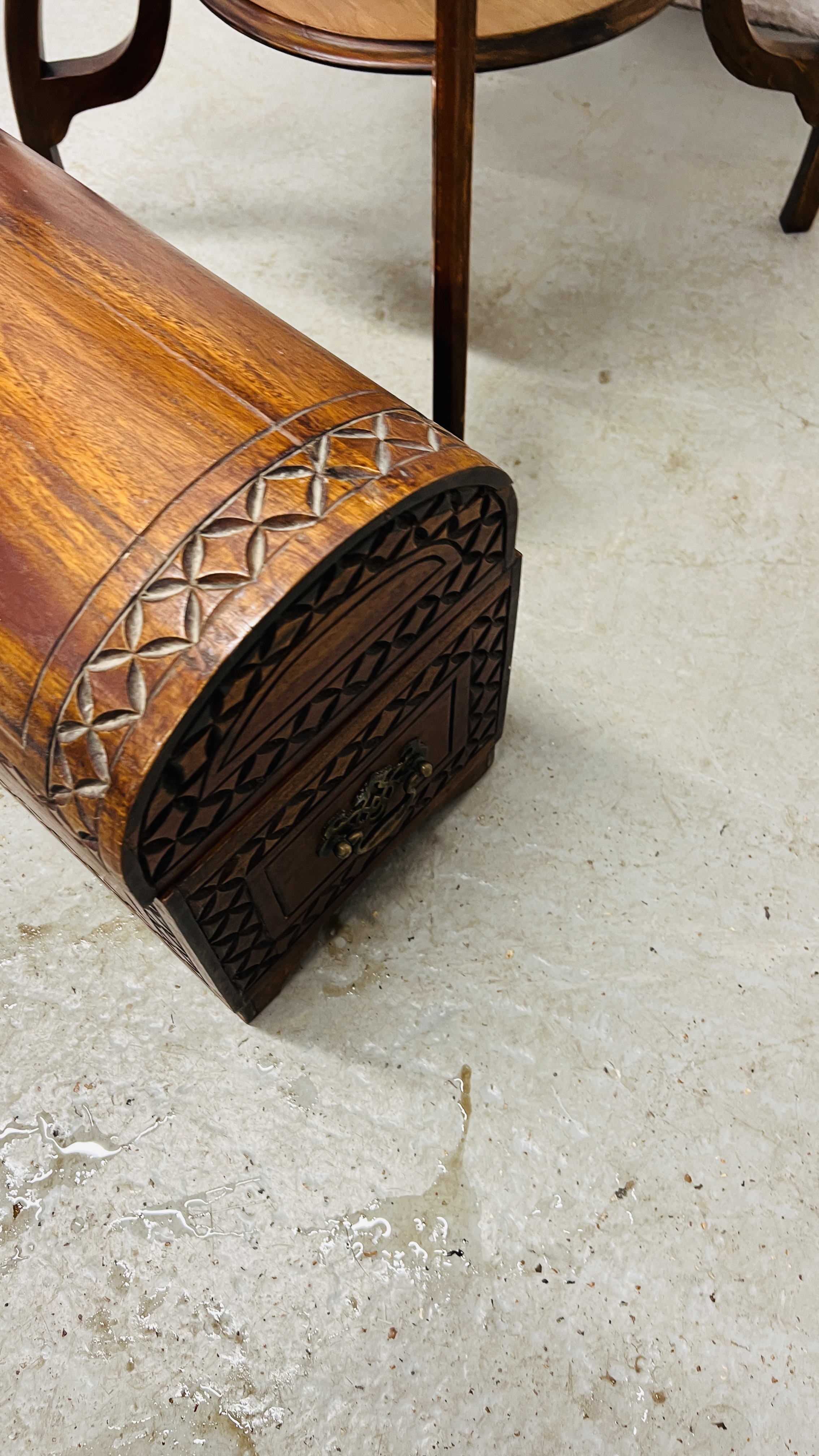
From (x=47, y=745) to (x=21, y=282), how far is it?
50 centimetres

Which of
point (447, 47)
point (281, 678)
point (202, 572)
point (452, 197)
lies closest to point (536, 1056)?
point (281, 678)

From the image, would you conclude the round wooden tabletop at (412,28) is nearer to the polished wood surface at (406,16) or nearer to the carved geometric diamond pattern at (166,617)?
the polished wood surface at (406,16)

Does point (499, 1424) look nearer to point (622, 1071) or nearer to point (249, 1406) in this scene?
point (249, 1406)

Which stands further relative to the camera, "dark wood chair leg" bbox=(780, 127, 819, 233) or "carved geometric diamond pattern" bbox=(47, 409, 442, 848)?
"dark wood chair leg" bbox=(780, 127, 819, 233)

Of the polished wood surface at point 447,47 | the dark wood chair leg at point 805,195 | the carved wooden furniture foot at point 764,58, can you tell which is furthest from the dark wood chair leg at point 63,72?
the dark wood chair leg at point 805,195

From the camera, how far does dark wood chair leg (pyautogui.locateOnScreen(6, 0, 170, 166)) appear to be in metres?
1.67

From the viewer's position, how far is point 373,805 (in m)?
1.12

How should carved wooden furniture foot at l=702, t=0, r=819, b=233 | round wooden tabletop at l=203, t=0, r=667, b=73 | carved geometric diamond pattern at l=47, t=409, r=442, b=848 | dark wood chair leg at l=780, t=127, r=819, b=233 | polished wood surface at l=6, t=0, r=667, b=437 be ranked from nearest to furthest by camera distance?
carved geometric diamond pattern at l=47, t=409, r=442, b=848, polished wood surface at l=6, t=0, r=667, b=437, round wooden tabletop at l=203, t=0, r=667, b=73, carved wooden furniture foot at l=702, t=0, r=819, b=233, dark wood chair leg at l=780, t=127, r=819, b=233

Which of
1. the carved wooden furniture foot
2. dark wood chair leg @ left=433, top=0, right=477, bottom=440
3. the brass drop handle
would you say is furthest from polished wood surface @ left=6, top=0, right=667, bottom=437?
the brass drop handle

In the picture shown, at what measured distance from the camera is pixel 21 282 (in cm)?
97

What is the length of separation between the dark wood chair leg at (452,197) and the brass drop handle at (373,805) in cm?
64

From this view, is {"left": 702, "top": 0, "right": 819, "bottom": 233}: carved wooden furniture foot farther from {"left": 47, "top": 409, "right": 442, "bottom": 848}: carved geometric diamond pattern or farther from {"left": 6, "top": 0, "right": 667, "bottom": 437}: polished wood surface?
{"left": 47, "top": 409, "right": 442, "bottom": 848}: carved geometric diamond pattern

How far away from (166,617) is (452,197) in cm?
80

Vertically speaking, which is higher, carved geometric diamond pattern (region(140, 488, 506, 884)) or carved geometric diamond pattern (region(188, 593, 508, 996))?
carved geometric diamond pattern (region(140, 488, 506, 884))
